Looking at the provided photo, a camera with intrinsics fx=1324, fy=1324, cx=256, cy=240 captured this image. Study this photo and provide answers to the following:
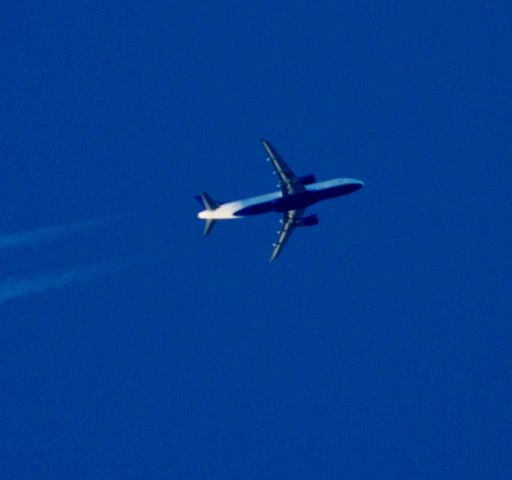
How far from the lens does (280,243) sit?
12938 cm

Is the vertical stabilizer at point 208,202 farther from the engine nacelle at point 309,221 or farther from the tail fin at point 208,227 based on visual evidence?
the engine nacelle at point 309,221

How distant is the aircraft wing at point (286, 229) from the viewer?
129 meters

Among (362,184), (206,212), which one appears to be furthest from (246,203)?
(362,184)

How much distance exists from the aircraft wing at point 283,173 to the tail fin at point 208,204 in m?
6.39

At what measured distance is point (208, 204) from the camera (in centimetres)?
12400

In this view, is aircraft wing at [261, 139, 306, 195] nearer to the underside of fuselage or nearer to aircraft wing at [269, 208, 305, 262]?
the underside of fuselage

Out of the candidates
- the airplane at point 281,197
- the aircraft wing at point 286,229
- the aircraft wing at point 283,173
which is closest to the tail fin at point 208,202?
the airplane at point 281,197

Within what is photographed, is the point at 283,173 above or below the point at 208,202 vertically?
below

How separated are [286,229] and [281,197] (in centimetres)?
749

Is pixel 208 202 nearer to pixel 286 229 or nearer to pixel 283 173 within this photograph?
pixel 283 173

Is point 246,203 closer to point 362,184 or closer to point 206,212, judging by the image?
point 206,212

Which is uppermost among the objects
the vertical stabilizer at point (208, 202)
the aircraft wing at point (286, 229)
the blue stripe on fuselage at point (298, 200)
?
the vertical stabilizer at point (208, 202)

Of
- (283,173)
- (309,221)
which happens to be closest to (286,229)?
(309,221)

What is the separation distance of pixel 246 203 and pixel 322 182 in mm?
8259
